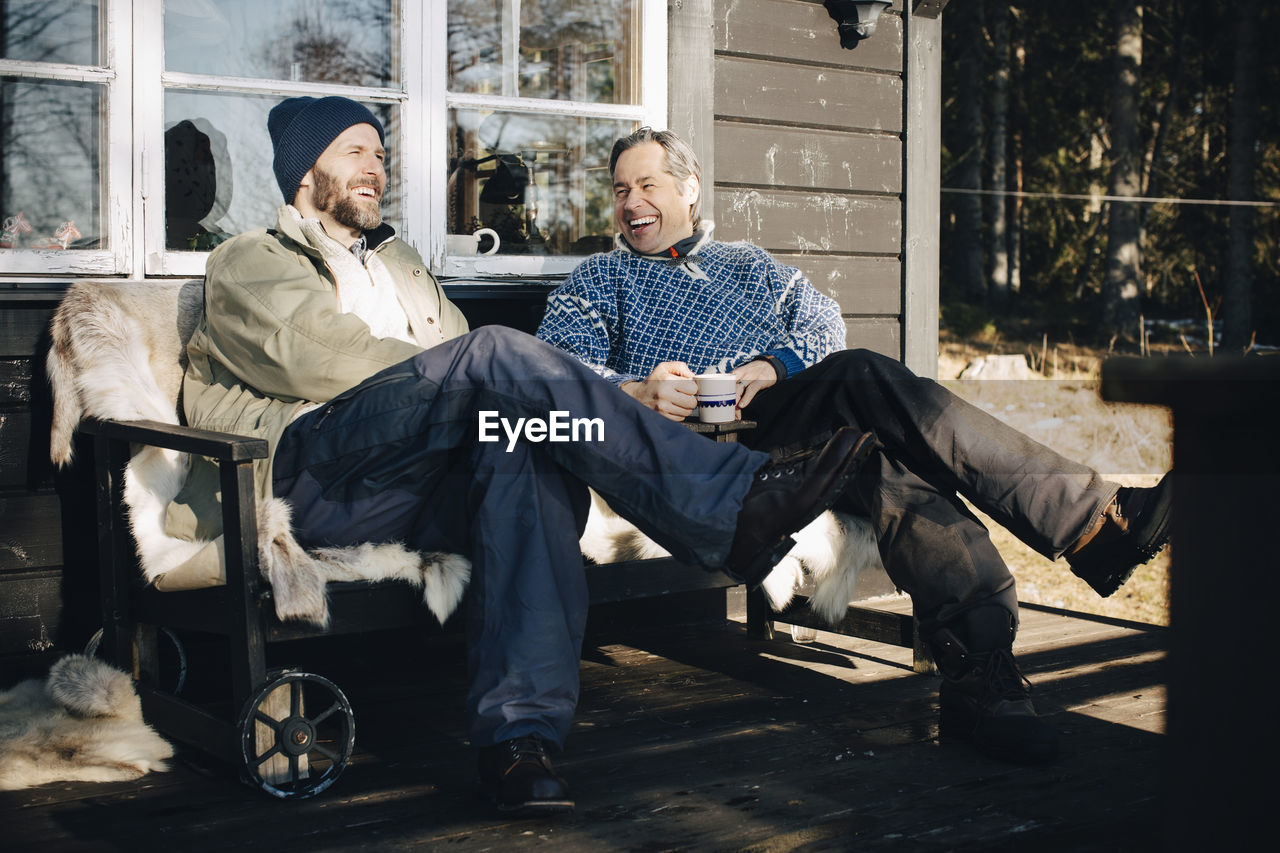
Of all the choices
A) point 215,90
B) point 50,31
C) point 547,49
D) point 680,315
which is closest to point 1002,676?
point 680,315

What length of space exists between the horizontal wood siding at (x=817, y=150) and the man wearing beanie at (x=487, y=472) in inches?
59.3

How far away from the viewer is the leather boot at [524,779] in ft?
6.14

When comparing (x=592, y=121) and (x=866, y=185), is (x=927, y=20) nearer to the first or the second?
(x=866, y=185)

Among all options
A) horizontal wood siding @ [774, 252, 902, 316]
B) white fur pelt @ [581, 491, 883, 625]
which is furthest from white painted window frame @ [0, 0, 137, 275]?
horizontal wood siding @ [774, 252, 902, 316]

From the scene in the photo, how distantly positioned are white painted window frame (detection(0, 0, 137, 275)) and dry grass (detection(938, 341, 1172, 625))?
6.97ft

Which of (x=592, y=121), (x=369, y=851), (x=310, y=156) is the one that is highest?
(x=592, y=121)

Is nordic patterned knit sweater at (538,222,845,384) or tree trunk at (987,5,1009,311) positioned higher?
tree trunk at (987,5,1009,311)

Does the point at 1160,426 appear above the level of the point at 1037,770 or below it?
Result: above

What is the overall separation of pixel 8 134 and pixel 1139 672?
2.85 m

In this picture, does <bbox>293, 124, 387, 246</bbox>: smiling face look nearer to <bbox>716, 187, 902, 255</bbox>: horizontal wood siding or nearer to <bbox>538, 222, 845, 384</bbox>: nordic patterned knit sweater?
<bbox>538, 222, 845, 384</bbox>: nordic patterned knit sweater

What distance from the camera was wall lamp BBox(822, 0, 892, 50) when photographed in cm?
356

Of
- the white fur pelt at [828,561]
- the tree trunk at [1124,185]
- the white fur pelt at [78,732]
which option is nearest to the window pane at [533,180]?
the white fur pelt at [828,561]

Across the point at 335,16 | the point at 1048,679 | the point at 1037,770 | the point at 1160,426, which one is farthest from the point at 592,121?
the point at 1160,426

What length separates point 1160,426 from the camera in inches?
281
